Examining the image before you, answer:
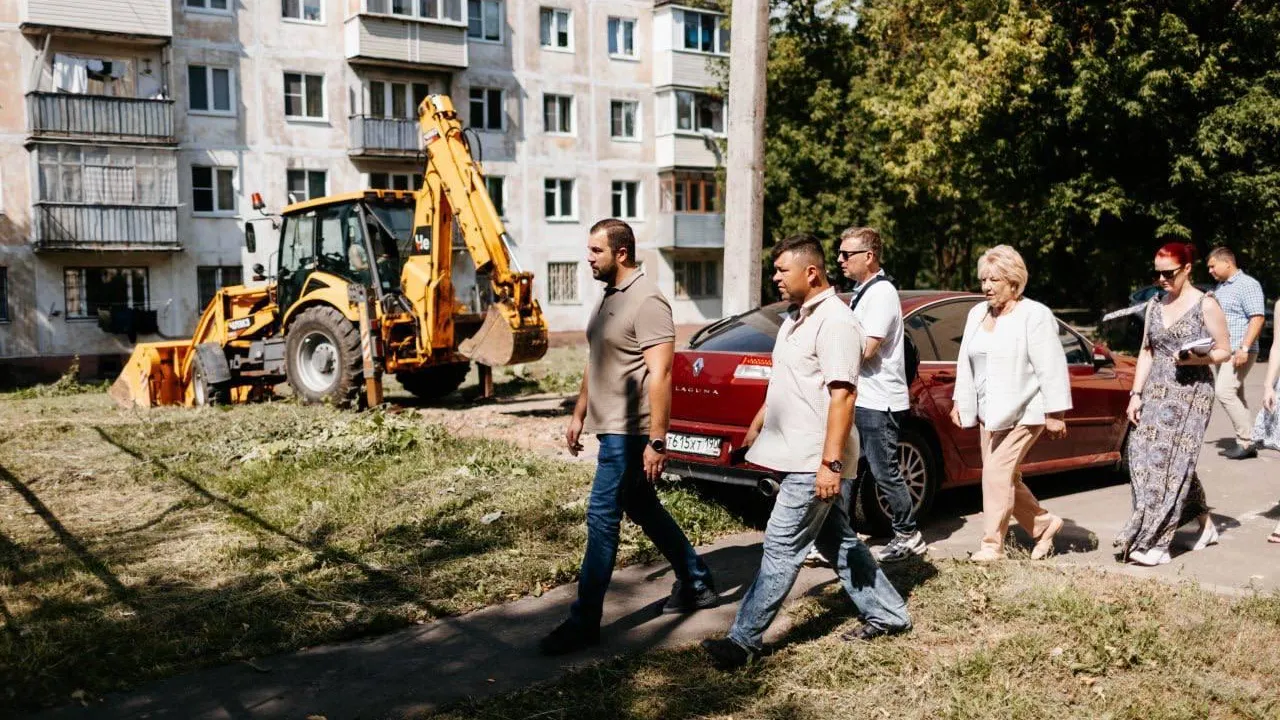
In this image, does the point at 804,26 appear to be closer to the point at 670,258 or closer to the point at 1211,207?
the point at 670,258

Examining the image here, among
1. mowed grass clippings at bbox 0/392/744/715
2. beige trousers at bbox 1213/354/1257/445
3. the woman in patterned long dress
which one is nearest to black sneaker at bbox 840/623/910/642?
mowed grass clippings at bbox 0/392/744/715

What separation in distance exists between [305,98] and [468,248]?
21.9 m

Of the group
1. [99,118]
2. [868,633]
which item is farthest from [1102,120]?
[99,118]

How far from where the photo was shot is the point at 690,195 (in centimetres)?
4178

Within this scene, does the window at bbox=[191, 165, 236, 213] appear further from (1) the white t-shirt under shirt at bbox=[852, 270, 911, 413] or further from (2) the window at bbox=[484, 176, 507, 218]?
(1) the white t-shirt under shirt at bbox=[852, 270, 911, 413]

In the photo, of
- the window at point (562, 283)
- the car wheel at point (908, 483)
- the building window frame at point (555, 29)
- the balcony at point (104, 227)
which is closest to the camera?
the car wheel at point (908, 483)

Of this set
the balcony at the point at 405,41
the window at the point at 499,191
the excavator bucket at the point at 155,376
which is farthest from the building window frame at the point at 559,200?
the excavator bucket at the point at 155,376

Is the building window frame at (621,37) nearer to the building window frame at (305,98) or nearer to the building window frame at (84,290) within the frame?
the building window frame at (305,98)

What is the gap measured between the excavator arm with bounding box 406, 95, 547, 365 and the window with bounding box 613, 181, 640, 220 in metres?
25.4

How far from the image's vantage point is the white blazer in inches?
267

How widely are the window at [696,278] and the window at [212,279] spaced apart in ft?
51.4

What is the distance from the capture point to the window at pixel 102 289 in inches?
1228

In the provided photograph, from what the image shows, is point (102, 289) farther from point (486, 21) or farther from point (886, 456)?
point (886, 456)

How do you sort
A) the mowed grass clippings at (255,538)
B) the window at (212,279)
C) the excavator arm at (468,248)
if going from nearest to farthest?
the mowed grass clippings at (255,538) → the excavator arm at (468,248) → the window at (212,279)
